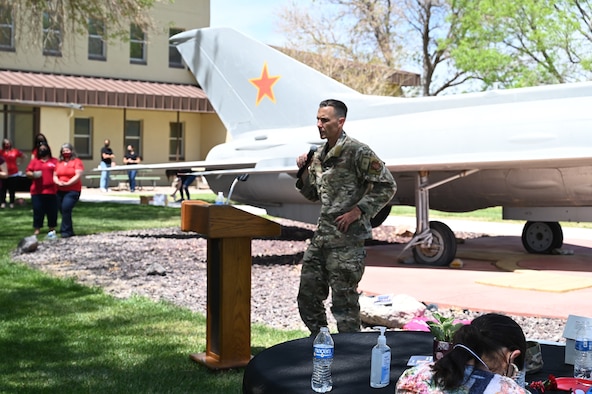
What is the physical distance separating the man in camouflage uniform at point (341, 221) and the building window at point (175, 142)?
30.3 meters

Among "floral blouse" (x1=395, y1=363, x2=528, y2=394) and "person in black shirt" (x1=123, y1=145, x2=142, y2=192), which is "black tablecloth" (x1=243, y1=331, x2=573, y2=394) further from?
"person in black shirt" (x1=123, y1=145, x2=142, y2=192)

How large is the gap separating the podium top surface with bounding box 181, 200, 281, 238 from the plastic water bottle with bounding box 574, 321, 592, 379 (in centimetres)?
266

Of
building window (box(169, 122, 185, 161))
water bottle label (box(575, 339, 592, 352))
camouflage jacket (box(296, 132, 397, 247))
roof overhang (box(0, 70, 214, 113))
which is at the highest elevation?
roof overhang (box(0, 70, 214, 113))

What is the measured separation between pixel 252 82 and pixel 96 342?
9.17m

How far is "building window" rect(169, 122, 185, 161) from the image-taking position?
118 ft

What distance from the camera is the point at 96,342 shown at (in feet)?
22.2

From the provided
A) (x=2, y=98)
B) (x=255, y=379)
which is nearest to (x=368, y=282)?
(x=255, y=379)

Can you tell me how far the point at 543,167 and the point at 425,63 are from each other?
106 ft

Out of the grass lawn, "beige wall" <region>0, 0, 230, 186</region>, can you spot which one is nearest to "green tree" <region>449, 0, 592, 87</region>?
"beige wall" <region>0, 0, 230, 186</region>

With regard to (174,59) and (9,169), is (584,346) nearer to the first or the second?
(9,169)

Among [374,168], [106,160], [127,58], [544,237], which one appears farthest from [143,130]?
[374,168]

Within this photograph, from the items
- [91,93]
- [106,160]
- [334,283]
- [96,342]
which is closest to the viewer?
[334,283]

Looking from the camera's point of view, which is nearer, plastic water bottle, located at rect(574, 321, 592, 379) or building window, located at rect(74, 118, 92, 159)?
plastic water bottle, located at rect(574, 321, 592, 379)

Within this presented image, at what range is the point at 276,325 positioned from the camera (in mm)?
7797
